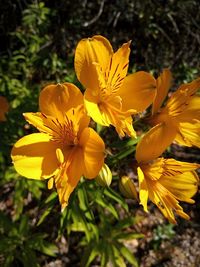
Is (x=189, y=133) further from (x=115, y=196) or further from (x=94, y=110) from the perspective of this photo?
(x=115, y=196)

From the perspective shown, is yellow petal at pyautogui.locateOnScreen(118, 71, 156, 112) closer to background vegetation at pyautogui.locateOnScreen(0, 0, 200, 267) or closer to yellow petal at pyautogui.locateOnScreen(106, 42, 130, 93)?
yellow petal at pyautogui.locateOnScreen(106, 42, 130, 93)

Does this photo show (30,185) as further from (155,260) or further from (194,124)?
(194,124)

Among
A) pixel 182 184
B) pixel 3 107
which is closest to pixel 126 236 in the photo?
pixel 182 184

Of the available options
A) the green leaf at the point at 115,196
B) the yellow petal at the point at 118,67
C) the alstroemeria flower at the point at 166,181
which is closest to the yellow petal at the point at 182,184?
the alstroemeria flower at the point at 166,181

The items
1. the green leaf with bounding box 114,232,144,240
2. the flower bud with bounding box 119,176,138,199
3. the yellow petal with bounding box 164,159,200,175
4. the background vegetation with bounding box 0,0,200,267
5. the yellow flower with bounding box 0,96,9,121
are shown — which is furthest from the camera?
the green leaf with bounding box 114,232,144,240

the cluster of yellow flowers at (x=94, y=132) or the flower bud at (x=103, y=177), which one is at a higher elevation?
the cluster of yellow flowers at (x=94, y=132)

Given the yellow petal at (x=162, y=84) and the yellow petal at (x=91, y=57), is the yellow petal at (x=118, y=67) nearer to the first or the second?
the yellow petal at (x=91, y=57)

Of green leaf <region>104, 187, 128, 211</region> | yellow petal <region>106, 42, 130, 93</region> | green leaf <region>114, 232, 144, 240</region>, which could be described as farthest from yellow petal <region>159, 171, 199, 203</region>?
green leaf <region>114, 232, 144, 240</region>
